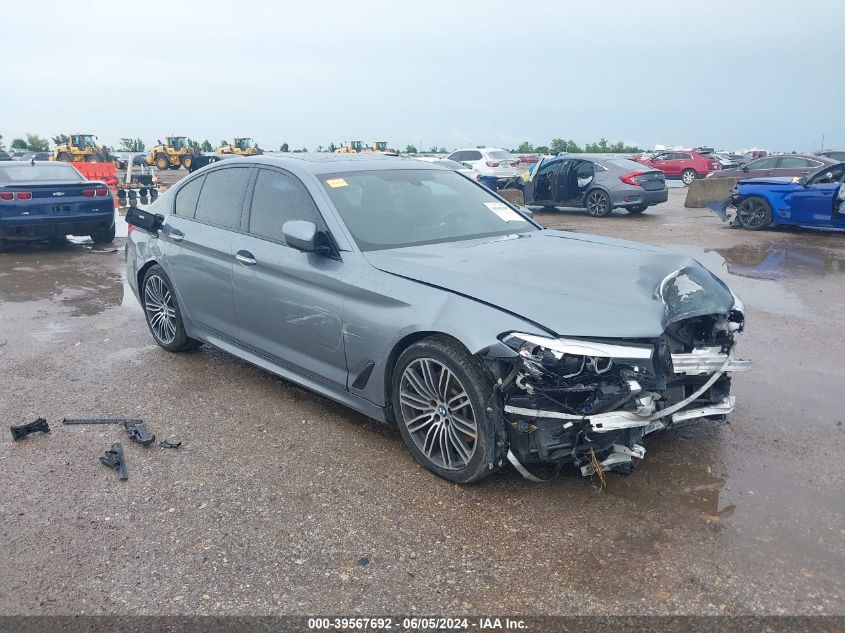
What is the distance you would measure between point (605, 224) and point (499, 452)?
12686mm

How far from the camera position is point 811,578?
2.82 metres

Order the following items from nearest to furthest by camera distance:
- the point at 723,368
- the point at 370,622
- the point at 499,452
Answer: the point at 370,622
the point at 499,452
the point at 723,368

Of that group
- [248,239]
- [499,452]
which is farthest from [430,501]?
[248,239]

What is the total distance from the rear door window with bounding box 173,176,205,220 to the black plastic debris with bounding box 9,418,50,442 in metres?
1.87

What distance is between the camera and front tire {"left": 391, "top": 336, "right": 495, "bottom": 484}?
3.37 m

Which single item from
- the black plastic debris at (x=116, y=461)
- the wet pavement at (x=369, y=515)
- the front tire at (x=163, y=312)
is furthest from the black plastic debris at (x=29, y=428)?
the front tire at (x=163, y=312)

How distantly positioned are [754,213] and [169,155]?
34587 mm

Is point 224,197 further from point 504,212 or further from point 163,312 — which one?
point 504,212

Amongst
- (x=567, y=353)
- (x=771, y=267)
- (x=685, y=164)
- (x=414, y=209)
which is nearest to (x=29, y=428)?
(x=414, y=209)

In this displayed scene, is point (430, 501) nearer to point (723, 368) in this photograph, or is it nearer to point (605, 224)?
point (723, 368)

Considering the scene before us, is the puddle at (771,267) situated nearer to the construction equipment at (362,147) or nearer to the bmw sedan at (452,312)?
the bmw sedan at (452,312)

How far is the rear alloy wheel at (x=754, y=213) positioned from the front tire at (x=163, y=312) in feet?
37.7

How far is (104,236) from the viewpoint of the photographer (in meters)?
12.5

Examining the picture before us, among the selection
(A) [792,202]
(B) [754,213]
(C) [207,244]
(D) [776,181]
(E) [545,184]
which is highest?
(D) [776,181]
